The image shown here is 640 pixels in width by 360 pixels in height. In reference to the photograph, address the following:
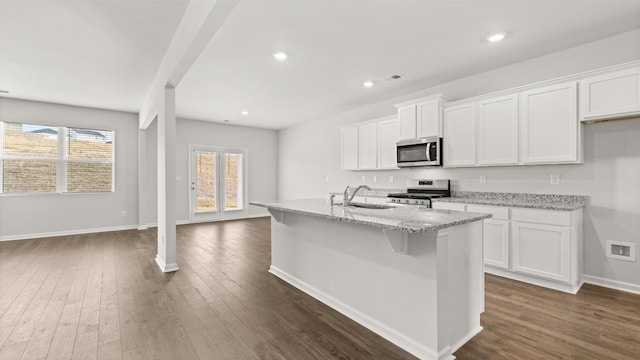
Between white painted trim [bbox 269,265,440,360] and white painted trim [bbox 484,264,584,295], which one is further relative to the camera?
white painted trim [bbox 484,264,584,295]

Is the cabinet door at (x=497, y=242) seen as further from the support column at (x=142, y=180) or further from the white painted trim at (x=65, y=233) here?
the white painted trim at (x=65, y=233)

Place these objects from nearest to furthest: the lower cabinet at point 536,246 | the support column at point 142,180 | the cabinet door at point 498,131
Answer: the lower cabinet at point 536,246 → the cabinet door at point 498,131 → the support column at point 142,180

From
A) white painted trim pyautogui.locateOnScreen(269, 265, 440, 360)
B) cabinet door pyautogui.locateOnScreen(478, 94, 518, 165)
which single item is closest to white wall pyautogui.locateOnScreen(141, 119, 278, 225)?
white painted trim pyautogui.locateOnScreen(269, 265, 440, 360)

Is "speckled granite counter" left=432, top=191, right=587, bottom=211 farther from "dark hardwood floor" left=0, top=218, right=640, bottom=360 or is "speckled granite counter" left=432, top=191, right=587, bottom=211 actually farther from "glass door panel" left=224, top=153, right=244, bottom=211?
"glass door panel" left=224, top=153, right=244, bottom=211

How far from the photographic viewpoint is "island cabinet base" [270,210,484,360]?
6.09 feet

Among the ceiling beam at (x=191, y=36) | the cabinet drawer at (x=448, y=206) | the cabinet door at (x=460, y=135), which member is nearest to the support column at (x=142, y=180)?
the ceiling beam at (x=191, y=36)

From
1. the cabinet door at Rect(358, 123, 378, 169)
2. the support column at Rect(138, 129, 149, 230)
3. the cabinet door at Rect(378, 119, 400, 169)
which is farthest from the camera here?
the support column at Rect(138, 129, 149, 230)

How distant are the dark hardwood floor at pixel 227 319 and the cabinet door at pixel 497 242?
211 millimetres

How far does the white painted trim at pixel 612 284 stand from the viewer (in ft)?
9.71

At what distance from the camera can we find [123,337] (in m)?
2.16

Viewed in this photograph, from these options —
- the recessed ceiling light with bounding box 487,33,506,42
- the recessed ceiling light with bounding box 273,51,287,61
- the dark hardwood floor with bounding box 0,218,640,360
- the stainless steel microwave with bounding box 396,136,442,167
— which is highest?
the recessed ceiling light with bounding box 273,51,287,61

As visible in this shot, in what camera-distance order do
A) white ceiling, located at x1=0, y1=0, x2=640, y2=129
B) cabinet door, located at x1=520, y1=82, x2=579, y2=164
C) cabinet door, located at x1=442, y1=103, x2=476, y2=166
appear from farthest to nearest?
cabinet door, located at x1=442, y1=103, x2=476, y2=166, cabinet door, located at x1=520, y1=82, x2=579, y2=164, white ceiling, located at x1=0, y1=0, x2=640, y2=129

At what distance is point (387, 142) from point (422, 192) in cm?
106

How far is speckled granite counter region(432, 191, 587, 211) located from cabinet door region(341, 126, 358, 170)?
2114mm
